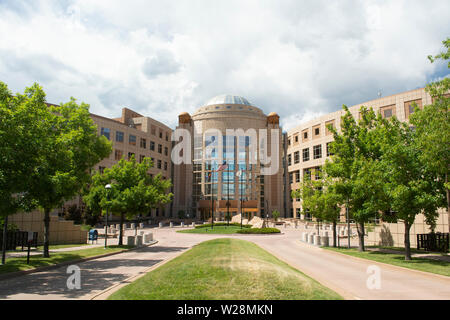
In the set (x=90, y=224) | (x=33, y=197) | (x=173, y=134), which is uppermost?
(x=173, y=134)

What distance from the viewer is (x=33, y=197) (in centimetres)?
1488

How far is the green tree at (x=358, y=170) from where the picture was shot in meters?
20.3

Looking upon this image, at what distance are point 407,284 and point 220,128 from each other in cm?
7992

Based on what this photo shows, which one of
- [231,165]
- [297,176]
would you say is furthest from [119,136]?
[297,176]

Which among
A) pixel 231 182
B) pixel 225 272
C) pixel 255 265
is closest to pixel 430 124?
pixel 255 265

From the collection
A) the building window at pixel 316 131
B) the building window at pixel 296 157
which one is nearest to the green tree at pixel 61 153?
the building window at pixel 316 131

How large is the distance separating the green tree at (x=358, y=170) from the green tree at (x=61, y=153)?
56.5ft

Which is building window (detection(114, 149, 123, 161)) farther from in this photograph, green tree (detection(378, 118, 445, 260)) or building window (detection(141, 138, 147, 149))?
green tree (detection(378, 118, 445, 260))

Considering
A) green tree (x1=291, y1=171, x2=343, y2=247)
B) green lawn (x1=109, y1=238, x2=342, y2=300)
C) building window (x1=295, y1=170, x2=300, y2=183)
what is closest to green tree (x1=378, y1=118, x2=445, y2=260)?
green tree (x1=291, y1=171, x2=343, y2=247)

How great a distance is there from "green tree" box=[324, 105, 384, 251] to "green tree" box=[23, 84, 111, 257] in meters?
17.2

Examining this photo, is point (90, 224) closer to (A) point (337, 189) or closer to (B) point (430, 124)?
(A) point (337, 189)

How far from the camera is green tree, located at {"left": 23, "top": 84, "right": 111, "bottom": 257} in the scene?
15062 mm

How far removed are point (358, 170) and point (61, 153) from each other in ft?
61.8
